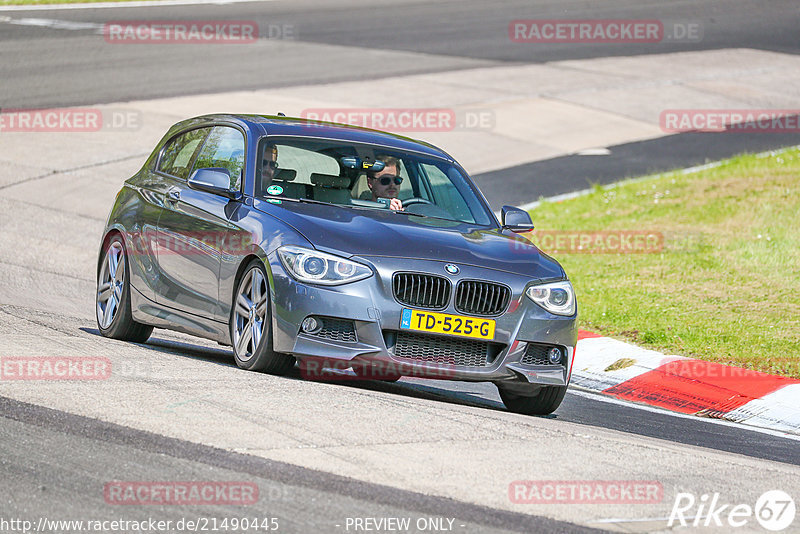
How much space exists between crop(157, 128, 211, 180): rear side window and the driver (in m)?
1.47

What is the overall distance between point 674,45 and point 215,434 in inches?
1133

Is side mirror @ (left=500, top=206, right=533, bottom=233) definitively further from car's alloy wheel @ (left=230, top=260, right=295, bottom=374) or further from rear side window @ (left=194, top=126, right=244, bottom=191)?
car's alloy wheel @ (left=230, top=260, right=295, bottom=374)

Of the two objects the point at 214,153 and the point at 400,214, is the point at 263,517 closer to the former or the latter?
the point at 400,214

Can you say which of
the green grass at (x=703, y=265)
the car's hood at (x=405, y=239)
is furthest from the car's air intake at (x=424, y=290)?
the green grass at (x=703, y=265)

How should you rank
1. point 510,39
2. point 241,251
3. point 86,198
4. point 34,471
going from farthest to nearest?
point 510,39 < point 86,198 < point 241,251 < point 34,471

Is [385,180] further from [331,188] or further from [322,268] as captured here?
[322,268]

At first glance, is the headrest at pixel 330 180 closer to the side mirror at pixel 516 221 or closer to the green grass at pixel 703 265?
the side mirror at pixel 516 221

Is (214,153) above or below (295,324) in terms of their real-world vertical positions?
above

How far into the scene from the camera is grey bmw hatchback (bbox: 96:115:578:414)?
765cm

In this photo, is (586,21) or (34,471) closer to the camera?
(34,471)

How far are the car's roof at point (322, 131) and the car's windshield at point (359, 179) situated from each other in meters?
0.09

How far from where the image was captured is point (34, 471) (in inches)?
219

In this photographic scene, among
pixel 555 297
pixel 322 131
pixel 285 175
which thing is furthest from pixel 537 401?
pixel 322 131

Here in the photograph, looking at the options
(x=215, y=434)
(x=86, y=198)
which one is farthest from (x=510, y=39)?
(x=215, y=434)
